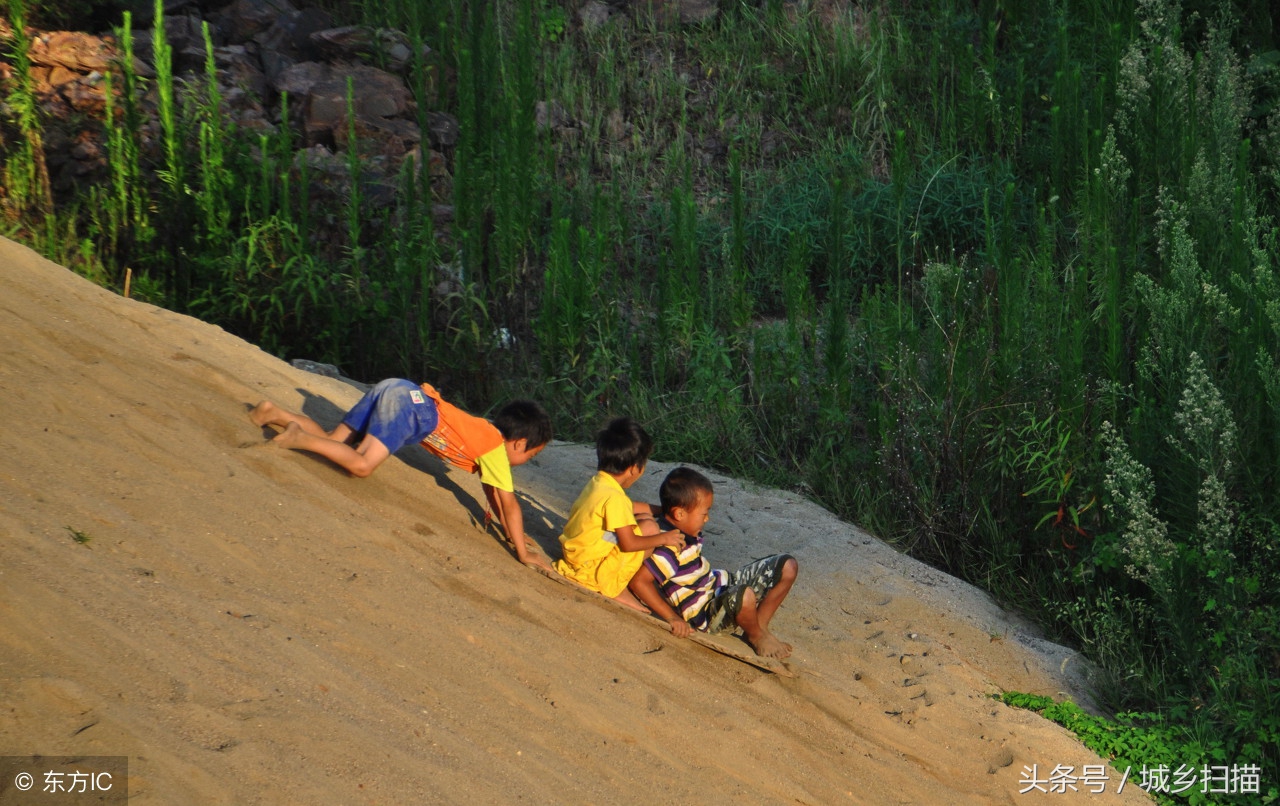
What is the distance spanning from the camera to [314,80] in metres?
8.12

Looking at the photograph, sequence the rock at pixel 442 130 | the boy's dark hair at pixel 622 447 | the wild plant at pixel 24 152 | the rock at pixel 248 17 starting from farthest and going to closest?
the rock at pixel 248 17
the rock at pixel 442 130
the wild plant at pixel 24 152
the boy's dark hair at pixel 622 447

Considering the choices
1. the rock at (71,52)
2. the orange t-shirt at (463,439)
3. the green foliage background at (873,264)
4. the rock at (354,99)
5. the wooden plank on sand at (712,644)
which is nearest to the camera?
the wooden plank on sand at (712,644)

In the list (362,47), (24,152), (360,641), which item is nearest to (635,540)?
(360,641)

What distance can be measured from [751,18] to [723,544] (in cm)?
562

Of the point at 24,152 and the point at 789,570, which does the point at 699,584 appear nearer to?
the point at 789,570

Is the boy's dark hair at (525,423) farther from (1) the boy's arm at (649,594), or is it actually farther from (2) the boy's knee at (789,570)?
(2) the boy's knee at (789,570)

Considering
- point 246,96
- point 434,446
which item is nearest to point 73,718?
point 434,446

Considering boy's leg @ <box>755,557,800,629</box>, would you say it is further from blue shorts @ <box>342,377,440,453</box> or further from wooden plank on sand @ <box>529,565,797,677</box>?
blue shorts @ <box>342,377,440,453</box>

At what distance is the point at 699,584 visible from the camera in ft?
14.0

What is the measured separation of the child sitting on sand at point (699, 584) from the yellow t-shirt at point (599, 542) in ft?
0.27

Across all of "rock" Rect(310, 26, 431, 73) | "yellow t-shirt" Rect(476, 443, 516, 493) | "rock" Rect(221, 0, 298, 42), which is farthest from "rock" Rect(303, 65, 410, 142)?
"yellow t-shirt" Rect(476, 443, 516, 493)

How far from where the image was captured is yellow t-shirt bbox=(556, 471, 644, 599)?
13.3ft

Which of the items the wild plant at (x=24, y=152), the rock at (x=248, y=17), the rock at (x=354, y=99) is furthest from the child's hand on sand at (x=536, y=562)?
the rock at (x=248, y=17)

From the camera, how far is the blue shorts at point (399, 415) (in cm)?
429
